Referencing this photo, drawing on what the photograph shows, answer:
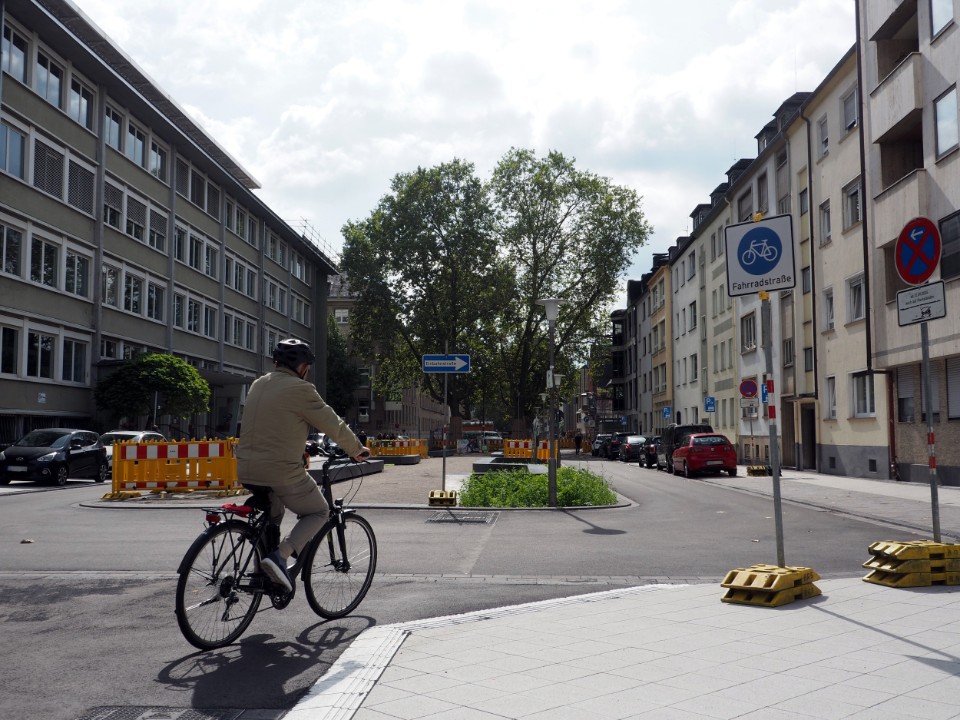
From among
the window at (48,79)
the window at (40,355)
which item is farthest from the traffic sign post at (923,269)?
the window at (48,79)

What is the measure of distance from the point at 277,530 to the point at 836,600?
4161mm

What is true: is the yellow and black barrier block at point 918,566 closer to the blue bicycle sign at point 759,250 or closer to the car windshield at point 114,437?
the blue bicycle sign at point 759,250

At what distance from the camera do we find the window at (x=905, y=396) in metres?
26.3

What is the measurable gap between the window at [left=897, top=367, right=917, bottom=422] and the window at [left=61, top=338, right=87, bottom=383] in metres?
27.7

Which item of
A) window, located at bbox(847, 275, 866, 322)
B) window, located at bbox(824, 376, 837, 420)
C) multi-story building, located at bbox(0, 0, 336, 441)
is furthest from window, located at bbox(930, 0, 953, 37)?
multi-story building, located at bbox(0, 0, 336, 441)

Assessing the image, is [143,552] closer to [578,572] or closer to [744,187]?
[578,572]

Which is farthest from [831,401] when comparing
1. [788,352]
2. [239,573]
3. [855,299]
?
[239,573]

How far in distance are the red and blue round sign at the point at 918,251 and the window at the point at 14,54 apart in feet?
96.2

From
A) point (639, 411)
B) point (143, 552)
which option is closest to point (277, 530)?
point (143, 552)

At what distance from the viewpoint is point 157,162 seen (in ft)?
143

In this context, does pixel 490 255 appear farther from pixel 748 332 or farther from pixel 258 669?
pixel 258 669

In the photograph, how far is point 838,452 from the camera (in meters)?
31.4

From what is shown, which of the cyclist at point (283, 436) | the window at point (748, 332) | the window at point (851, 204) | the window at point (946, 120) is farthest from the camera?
the window at point (748, 332)

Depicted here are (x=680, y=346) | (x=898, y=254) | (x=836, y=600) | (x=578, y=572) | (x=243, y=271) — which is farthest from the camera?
(x=680, y=346)
